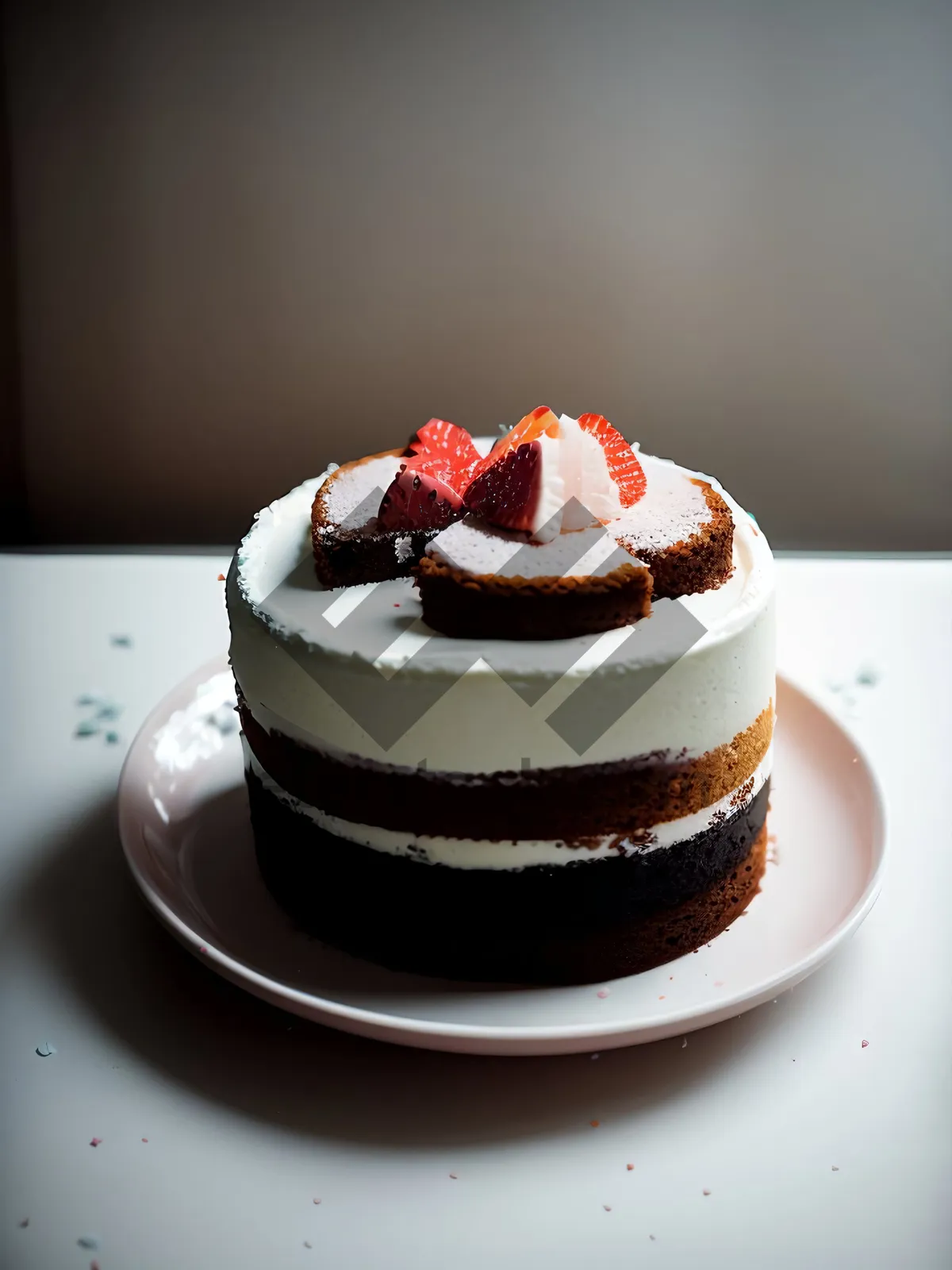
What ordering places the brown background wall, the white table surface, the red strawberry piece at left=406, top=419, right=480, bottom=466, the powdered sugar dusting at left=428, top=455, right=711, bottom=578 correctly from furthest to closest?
the brown background wall, the red strawberry piece at left=406, top=419, right=480, bottom=466, the powdered sugar dusting at left=428, top=455, right=711, bottom=578, the white table surface

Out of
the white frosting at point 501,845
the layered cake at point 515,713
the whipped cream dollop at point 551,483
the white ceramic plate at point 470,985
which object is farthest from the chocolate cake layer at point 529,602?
the white ceramic plate at point 470,985

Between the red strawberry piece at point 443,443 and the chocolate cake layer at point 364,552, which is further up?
the red strawberry piece at point 443,443

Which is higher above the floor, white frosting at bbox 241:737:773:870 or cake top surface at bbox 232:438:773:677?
cake top surface at bbox 232:438:773:677

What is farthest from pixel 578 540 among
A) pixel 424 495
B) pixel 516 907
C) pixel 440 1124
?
pixel 440 1124

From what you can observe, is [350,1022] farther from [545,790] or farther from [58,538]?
[58,538]

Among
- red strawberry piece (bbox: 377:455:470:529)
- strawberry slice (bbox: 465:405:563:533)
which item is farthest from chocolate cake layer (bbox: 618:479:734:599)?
red strawberry piece (bbox: 377:455:470:529)

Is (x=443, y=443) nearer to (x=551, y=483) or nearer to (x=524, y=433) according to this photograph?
(x=524, y=433)

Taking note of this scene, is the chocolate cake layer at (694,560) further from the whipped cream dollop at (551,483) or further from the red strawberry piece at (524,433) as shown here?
the red strawberry piece at (524,433)

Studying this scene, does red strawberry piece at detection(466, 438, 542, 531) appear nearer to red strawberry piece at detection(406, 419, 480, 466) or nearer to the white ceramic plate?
red strawberry piece at detection(406, 419, 480, 466)

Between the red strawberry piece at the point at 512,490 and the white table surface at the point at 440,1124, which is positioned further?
the red strawberry piece at the point at 512,490
